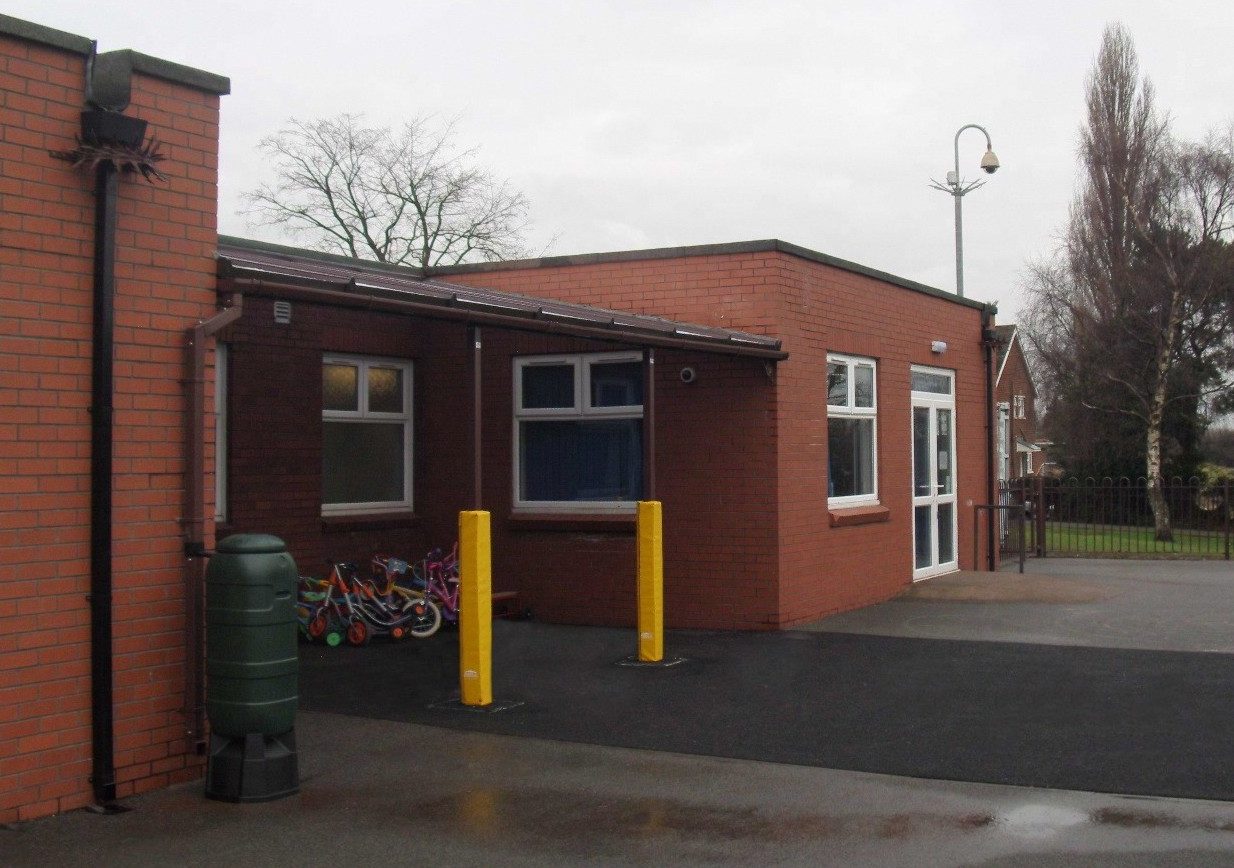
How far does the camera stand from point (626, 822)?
6.27 metres

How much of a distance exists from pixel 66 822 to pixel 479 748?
7.93 ft

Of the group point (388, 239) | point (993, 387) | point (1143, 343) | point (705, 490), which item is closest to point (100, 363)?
point (705, 490)

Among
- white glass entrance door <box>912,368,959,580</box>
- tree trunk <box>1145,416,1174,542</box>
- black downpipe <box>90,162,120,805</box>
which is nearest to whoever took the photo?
black downpipe <box>90,162,120,805</box>

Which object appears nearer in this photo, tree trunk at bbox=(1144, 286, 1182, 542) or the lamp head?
the lamp head

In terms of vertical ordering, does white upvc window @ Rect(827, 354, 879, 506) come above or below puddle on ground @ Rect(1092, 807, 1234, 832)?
above

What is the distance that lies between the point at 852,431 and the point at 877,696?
17.4 ft

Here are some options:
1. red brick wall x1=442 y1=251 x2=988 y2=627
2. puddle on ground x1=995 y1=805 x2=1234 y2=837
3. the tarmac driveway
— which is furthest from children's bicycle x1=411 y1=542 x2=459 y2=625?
puddle on ground x1=995 y1=805 x2=1234 y2=837

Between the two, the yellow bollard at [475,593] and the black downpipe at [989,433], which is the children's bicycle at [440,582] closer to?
the yellow bollard at [475,593]

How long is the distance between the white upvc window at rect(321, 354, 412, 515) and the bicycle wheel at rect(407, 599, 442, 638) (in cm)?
150

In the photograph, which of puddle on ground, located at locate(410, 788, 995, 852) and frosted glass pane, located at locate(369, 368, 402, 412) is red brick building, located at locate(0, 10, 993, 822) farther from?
puddle on ground, located at locate(410, 788, 995, 852)

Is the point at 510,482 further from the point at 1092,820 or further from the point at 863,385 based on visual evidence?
the point at 1092,820

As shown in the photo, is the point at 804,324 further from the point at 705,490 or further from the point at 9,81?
the point at 9,81

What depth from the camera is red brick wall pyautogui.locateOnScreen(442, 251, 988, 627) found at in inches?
490

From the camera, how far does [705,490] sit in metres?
12.6
